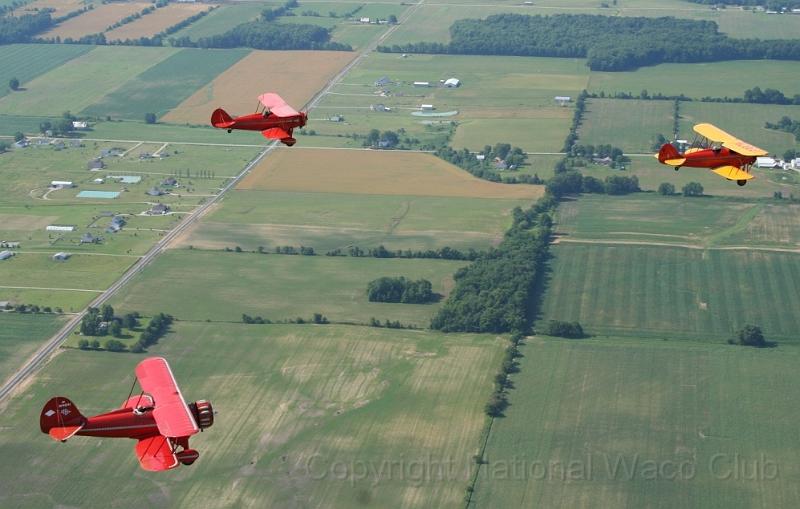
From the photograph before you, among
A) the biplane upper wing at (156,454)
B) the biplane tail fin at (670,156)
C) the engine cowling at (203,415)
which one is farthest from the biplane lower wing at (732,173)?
the biplane upper wing at (156,454)

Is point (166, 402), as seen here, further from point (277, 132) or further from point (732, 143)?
point (732, 143)

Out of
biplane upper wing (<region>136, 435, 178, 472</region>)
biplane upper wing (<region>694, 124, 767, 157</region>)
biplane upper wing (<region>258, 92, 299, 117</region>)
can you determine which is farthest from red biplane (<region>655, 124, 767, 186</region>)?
biplane upper wing (<region>136, 435, 178, 472</region>)

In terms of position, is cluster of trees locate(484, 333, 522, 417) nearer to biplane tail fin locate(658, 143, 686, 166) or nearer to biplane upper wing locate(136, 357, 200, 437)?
biplane tail fin locate(658, 143, 686, 166)

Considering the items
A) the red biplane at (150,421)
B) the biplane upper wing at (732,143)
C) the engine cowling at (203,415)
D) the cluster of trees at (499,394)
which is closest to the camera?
the red biplane at (150,421)

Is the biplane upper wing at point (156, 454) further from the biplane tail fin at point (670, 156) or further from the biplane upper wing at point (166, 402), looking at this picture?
the biplane tail fin at point (670, 156)

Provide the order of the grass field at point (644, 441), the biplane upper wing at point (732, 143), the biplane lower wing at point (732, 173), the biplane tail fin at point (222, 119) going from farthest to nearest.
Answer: the grass field at point (644, 441), the biplane upper wing at point (732, 143), the biplane lower wing at point (732, 173), the biplane tail fin at point (222, 119)

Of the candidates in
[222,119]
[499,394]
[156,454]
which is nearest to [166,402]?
[156,454]
